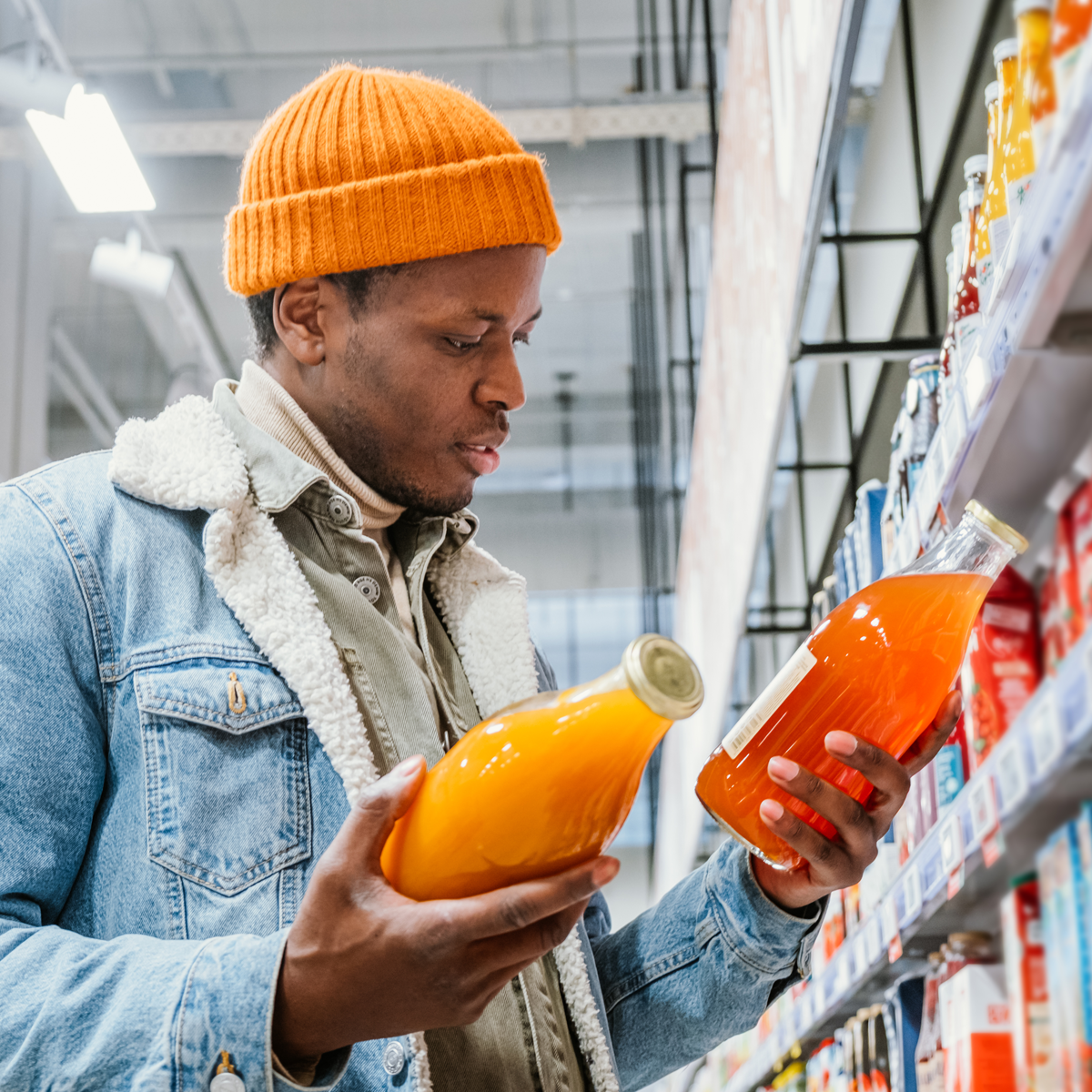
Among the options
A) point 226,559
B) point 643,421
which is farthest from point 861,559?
point 643,421

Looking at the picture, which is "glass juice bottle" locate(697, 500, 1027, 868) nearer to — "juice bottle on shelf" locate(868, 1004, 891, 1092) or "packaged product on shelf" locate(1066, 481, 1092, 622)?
"packaged product on shelf" locate(1066, 481, 1092, 622)

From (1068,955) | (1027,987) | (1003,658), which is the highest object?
(1003,658)

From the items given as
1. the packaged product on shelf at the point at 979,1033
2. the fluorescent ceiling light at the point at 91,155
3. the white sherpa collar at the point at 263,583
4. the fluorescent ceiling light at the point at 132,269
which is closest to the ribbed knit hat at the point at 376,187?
the white sherpa collar at the point at 263,583

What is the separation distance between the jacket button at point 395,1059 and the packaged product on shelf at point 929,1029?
0.85 m

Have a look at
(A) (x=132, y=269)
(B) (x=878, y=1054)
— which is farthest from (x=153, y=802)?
(A) (x=132, y=269)

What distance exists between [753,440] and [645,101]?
3454 mm

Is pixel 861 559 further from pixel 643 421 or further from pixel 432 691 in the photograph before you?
pixel 643 421

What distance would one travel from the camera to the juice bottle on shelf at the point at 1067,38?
733mm

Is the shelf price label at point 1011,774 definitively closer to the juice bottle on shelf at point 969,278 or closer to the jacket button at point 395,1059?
the juice bottle on shelf at point 969,278

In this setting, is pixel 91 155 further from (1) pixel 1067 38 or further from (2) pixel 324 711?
(1) pixel 1067 38

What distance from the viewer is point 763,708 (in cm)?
112

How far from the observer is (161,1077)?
0.91m

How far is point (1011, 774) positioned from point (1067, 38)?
578 millimetres

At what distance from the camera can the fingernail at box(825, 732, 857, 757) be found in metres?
1.05
